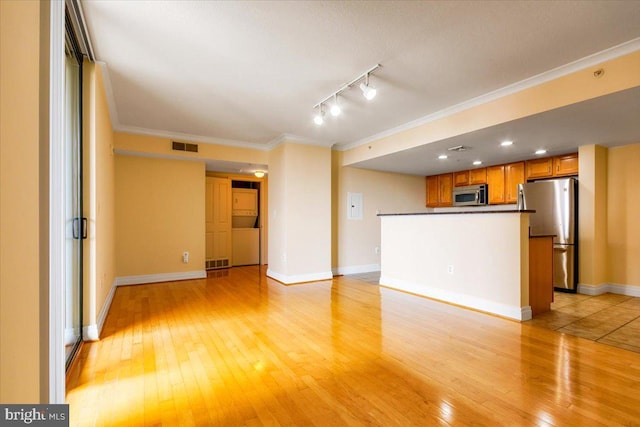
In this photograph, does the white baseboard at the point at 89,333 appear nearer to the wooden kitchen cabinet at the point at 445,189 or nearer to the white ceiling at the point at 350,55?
the white ceiling at the point at 350,55

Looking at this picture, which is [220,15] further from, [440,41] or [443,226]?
[443,226]

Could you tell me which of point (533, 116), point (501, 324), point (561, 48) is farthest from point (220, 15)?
point (501, 324)

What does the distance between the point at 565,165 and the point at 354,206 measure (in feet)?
12.5

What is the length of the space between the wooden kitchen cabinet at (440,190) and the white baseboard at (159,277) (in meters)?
5.75

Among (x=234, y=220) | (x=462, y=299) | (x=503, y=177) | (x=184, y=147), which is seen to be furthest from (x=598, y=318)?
(x=234, y=220)

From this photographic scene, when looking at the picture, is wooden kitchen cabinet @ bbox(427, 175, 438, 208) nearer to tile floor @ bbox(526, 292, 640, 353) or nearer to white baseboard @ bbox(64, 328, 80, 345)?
→ tile floor @ bbox(526, 292, 640, 353)

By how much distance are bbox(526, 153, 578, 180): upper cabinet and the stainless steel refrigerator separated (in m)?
0.37

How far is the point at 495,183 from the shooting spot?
5844 mm

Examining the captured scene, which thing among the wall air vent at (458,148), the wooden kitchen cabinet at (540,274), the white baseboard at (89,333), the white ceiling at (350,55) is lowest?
the white baseboard at (89,333)

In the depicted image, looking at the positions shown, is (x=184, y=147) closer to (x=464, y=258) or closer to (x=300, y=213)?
(x=300, y=213)

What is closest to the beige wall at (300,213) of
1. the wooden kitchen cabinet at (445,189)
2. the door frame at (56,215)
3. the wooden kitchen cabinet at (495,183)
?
the wooden kitchen cabinet at (445,189)

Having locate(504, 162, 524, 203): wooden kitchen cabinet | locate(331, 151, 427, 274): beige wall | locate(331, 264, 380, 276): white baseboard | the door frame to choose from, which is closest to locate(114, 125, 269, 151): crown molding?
locate(331, 151, 427, 274): beige wall

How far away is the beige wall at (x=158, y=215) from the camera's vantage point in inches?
193

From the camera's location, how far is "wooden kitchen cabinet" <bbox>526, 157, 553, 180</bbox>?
5.07 metres
